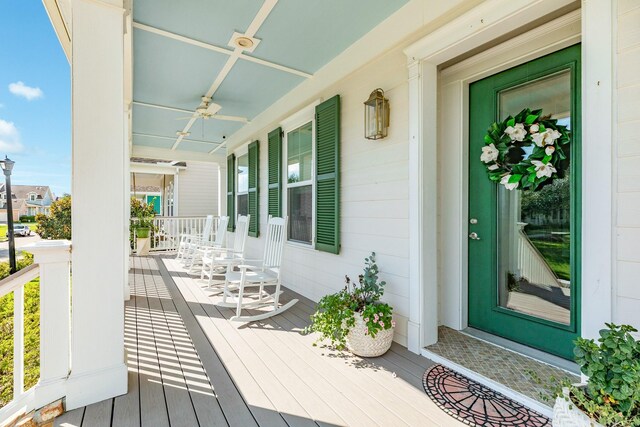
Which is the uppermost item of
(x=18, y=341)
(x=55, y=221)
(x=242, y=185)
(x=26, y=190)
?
(x=242, y=185)

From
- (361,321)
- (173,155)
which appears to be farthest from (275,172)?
(173,155)

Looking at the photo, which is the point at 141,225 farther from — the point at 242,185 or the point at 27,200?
the point at 242,185

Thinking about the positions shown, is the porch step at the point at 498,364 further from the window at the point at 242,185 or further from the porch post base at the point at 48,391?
the window at the point at 242,185

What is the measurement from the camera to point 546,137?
2084 millimetres

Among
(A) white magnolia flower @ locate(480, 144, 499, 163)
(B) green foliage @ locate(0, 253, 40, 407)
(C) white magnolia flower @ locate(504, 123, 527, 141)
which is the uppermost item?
(C) white magnolia flower @ locate(504, 123, 527, 141)

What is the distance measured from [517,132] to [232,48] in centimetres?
271

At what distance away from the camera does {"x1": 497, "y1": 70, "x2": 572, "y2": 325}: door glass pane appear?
2.11 m

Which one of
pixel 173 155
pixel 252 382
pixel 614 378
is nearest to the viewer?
pixel 614 378

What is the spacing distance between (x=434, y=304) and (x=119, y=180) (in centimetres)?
239

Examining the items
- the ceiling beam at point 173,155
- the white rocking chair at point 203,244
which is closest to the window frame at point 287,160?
the white rocking chair at point 203,244

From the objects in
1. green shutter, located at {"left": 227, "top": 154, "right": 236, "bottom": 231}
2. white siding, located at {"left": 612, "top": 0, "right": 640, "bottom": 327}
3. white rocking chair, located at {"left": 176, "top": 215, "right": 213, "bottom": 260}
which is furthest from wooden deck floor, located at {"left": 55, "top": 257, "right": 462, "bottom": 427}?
green shutter, located at {"left": 227, "top": 154, "right": 236, "bottom": 231}

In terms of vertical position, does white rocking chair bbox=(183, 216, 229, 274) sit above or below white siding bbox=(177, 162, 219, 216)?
below

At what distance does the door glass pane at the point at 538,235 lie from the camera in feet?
6.91

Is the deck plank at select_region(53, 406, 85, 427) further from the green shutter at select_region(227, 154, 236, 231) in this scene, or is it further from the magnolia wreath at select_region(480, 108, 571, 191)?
the green shutter at select_region(227, 154, 236, 231)
